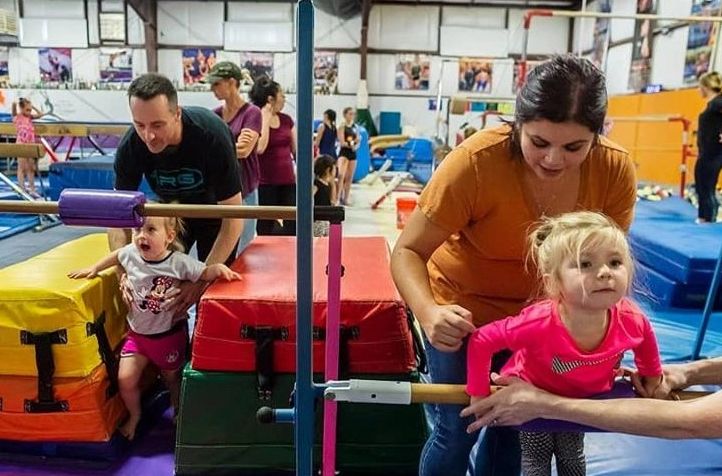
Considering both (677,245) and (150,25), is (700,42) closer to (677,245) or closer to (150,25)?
(677,245)

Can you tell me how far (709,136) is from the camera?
545 cm

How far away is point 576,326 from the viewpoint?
1209 mm

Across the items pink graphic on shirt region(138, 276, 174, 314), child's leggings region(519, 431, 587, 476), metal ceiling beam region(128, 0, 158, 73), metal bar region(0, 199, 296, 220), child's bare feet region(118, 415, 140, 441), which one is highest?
metal ceiling beam region(128, 0, 158, 73)

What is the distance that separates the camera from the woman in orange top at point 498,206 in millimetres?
1154

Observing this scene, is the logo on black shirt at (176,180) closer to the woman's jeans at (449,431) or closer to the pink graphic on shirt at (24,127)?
the woman's jeans at (449,431)

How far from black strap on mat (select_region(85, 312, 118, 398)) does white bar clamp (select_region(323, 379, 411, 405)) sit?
4.01 feet

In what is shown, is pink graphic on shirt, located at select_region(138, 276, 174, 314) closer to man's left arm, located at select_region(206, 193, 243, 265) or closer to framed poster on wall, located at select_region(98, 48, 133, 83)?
man's left arm, located at select_region(206, 193, 243, 265)

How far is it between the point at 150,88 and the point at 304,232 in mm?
1175

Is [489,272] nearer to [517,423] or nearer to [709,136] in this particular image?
[517,423]

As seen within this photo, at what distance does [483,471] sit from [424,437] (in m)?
0.30

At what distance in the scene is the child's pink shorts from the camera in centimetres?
217

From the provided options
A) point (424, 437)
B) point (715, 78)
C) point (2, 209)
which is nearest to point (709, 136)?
point (715, 78)

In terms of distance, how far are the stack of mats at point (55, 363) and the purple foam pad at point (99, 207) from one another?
0.65 m

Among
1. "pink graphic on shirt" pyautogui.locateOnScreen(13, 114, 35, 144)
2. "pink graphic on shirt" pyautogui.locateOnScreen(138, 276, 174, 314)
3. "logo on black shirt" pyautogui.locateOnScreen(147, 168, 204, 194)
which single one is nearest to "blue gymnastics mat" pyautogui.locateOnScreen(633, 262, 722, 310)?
"logo on black shirt" pyautogui.locateOnScreen(147, 168, 204, 194)
